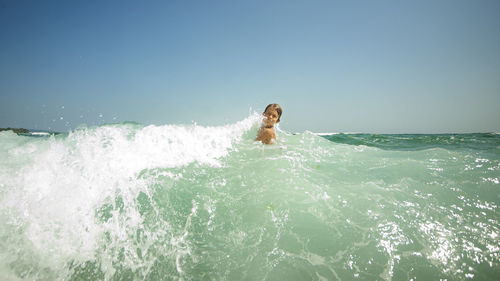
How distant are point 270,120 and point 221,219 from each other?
4.66 m

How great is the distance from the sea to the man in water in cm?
288

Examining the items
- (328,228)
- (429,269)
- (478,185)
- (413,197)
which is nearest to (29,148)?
(328,228)

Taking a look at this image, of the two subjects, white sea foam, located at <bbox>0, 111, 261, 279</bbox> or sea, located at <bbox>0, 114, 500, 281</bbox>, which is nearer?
sea, located at <bbox>0, 114, 500, 281</bbox>

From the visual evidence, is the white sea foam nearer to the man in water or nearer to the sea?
the sea

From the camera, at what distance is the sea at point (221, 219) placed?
2.02 m

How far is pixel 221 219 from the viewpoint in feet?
8.43

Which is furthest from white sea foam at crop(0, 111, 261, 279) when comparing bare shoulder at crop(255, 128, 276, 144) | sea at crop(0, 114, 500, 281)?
bare shoulder at crop(255, 128, 276, 144)

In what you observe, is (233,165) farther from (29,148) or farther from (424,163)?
(424,163)

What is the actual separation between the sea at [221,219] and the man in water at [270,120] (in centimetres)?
288

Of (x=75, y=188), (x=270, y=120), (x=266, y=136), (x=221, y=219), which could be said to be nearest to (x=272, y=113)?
(x=270, y=120)

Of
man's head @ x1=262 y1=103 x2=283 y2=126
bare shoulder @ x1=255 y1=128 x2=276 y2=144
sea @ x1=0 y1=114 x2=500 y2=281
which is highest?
man's head @ x1=262 y1=103 x2=283 y2=126

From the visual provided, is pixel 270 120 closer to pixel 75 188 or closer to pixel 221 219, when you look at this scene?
pixel 221 219

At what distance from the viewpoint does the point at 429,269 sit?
77.0 inches

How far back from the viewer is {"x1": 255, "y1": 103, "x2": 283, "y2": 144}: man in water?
21.3ft
